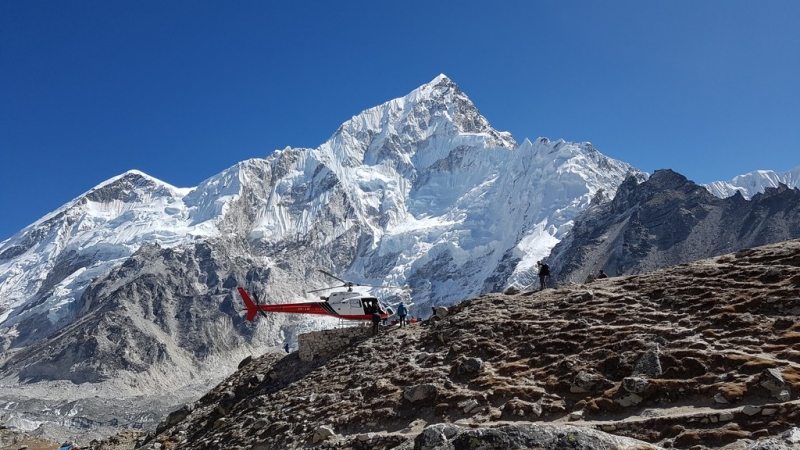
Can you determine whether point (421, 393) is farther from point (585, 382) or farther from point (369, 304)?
point (369, 304)

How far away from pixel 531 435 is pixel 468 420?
329 inches

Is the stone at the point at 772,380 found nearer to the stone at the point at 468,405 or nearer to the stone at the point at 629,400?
the stone at the point at 629,400

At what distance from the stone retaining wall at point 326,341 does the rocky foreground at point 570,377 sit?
85 cm

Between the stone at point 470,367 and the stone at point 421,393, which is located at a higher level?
the stone at point 470,367

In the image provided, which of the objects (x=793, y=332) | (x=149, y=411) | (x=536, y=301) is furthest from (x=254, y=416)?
(x=149, y=411)

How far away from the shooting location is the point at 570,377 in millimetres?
20625

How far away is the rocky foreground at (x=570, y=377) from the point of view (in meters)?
15.3

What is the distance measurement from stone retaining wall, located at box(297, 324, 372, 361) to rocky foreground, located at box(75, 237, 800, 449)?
0.85 meters

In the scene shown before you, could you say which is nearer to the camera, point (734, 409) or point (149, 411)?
point (734, 409)

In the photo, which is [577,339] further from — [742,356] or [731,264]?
[731,264]

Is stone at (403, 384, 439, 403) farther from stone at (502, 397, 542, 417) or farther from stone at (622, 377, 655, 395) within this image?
stone at (622, 377, 655, 395)

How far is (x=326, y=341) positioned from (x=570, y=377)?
52.1 feet

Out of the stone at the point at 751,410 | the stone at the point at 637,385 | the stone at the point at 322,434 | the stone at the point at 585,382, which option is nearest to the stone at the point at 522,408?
the stone at the point at 585,382

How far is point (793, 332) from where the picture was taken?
19.0 metres
